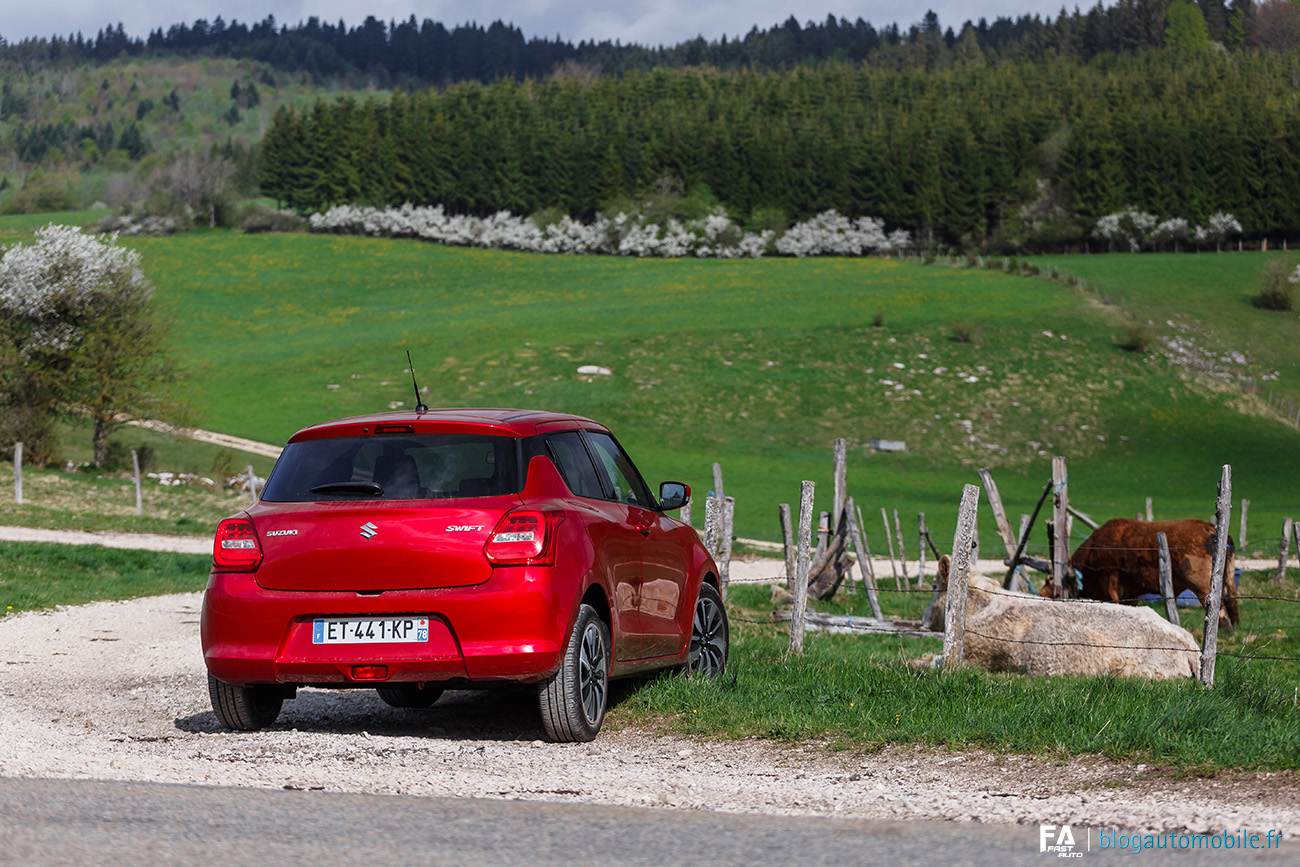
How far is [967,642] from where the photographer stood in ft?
40.4

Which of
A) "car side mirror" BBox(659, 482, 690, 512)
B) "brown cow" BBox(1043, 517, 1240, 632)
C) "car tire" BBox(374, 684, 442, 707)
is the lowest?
"brown cow" BBox(1043, 517, 1240, 632)

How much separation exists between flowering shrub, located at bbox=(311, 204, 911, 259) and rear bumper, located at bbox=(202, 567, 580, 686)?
102997mm

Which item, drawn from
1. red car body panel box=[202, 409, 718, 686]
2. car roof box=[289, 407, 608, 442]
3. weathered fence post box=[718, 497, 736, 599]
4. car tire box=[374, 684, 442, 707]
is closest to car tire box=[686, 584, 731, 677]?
car tire box=[374, 684, 442, 707]

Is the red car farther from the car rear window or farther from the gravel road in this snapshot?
the gravel road

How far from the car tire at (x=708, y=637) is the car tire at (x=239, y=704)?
10.4ft

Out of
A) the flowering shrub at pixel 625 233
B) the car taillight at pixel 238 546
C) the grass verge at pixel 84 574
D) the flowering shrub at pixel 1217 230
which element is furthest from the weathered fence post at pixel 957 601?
the flowering shrub at pixel 1217 230

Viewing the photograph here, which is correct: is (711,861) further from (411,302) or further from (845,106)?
(845,106)

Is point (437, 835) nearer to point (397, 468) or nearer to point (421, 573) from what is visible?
point (421, 573)

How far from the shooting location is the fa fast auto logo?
4.54m

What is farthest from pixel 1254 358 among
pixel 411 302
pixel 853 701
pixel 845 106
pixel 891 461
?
pixel 845 106

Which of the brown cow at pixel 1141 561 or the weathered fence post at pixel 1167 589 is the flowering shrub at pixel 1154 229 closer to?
the brown cow at pixel 1141 561

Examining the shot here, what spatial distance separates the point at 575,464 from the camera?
823cm

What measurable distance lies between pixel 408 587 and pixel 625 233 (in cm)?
10581

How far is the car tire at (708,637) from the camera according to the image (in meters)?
9.54
